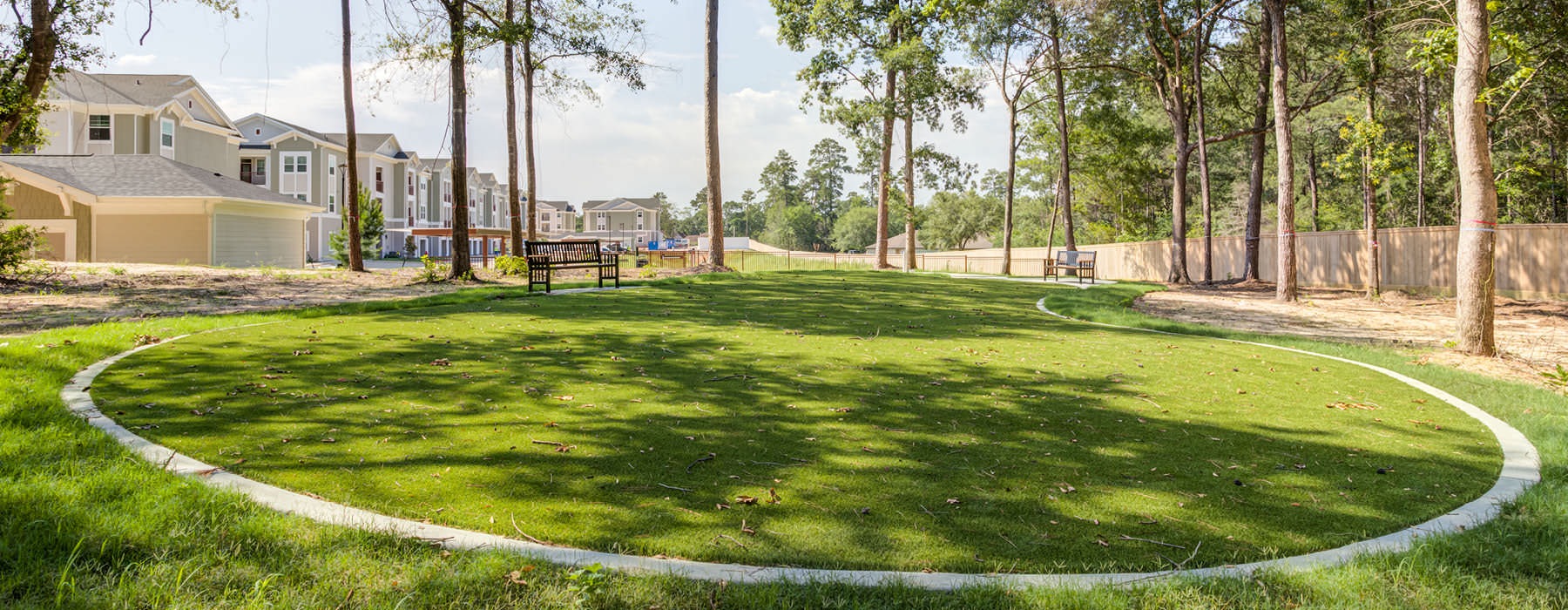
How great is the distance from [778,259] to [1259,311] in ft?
73.8

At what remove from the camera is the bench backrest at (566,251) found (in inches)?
525

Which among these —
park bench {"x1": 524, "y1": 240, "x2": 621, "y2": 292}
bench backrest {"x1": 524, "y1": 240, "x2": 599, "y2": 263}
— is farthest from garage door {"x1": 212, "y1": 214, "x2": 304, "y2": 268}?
bench backrest {"x1": 524, "y1": 240, "x2": 599, "y2": 263}

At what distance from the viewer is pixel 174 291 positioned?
12953mm

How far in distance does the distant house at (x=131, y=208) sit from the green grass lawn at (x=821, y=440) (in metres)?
21.1

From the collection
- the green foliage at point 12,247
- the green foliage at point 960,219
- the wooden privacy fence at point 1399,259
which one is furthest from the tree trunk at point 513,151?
the green foliage at point 960,219

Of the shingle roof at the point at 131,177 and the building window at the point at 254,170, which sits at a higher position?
the building window at the point at 254,170

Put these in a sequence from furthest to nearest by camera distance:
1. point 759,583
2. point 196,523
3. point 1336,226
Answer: point 1336,226, point 196,523, point 759,583

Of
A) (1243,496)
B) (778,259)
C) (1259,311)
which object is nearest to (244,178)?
(778,259)

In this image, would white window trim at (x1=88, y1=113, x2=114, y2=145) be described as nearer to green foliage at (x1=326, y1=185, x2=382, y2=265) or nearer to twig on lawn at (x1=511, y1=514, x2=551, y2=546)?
green foliage at (x1=326, y1=185, x2=382, y2=265)

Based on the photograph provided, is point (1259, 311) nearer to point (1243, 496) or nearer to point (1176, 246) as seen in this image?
point (1176, 246)

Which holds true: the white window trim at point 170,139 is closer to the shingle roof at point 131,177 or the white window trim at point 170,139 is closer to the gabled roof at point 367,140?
the shingle roof at point 131,177

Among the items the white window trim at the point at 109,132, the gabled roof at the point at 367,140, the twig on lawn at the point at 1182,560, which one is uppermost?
the gabled roof at the point at 367,140

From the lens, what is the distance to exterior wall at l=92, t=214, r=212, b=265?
79.0ft

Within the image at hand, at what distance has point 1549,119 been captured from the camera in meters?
20.8
